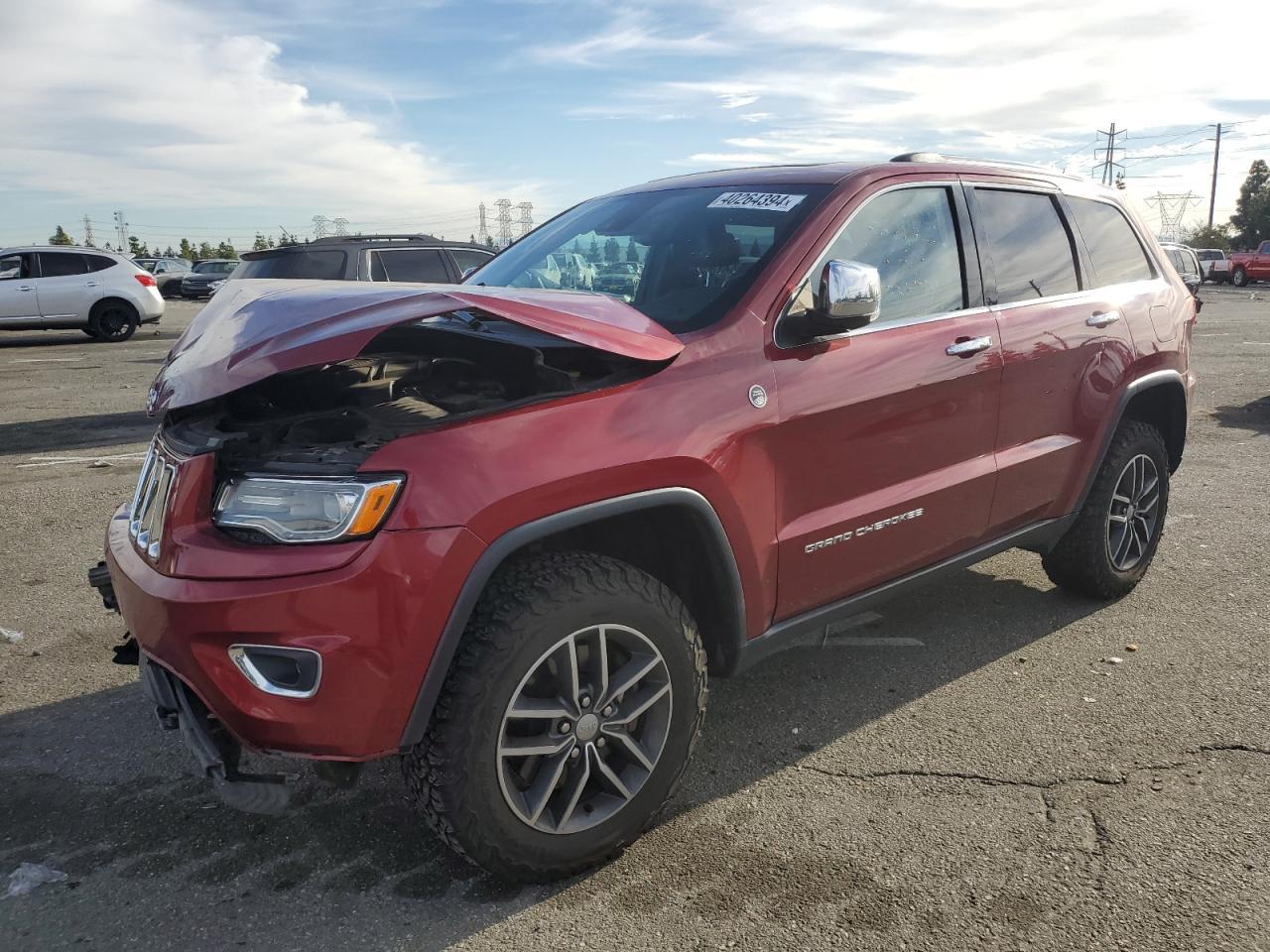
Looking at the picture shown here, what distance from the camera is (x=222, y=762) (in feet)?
8.02

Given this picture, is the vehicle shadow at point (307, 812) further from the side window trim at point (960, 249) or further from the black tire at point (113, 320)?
the black tire at point (113, 320)

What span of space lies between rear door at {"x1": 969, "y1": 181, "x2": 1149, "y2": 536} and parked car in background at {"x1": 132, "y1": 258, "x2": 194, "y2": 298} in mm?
36906

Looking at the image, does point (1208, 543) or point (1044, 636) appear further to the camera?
point (1208, 543)

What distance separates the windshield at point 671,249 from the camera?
127 inches

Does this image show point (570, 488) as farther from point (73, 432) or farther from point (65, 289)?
point (65, 289)

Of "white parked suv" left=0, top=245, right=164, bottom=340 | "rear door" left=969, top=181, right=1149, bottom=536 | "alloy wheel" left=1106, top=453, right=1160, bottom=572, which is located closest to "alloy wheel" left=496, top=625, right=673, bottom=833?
"rear door" left=969, top=181, right=1149, bottom=536

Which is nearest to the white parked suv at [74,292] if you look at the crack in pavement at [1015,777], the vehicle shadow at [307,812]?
the vehicle shadow at [307,812]

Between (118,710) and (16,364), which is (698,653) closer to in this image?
(118,710)

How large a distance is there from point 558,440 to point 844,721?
5.76 feet

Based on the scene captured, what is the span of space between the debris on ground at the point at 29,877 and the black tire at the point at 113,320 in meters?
19.4

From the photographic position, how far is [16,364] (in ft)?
51.4

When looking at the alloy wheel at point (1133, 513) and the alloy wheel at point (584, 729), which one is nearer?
the alloy wheel at point (584, 729)

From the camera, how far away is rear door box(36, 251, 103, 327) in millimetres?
19281

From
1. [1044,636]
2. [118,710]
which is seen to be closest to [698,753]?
[1044,636]
